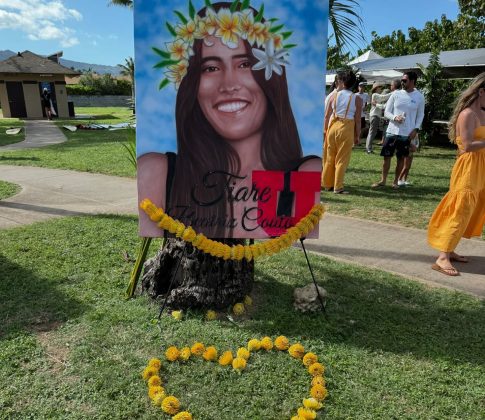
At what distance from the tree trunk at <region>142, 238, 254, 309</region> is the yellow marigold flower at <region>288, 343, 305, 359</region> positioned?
2.36 ft

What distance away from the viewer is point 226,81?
2.82 m

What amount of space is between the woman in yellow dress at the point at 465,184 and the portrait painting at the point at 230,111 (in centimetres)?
185

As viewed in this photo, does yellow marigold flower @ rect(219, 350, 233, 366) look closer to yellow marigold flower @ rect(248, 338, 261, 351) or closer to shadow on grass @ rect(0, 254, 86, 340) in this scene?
yellow marigold flower @ rect(248, 338, 261, 351)

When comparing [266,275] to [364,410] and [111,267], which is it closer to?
[111,267]

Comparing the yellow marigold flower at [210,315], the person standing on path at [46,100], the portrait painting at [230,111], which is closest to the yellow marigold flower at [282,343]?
the yellow marigold flower at [210,315]

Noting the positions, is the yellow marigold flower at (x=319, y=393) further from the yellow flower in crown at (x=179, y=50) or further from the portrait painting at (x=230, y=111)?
the yellow flower in crown at (x=179, y=50)

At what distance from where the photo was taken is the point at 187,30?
2.68m

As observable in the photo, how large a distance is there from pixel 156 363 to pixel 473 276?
3.13 m

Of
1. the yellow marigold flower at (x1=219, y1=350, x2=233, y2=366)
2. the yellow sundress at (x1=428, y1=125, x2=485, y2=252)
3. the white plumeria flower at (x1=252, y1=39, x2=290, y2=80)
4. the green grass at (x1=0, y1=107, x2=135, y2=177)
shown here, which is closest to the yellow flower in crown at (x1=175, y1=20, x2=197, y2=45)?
the white plumeria flower at (x1=252, y1=39, x2=290, y2=80)

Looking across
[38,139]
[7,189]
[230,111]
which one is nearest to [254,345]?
[230,111]

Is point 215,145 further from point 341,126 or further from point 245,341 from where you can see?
point 341,126

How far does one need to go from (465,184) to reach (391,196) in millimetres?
3021

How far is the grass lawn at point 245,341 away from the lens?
7.61ft

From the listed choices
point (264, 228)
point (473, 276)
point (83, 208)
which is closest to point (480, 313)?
point (473, 276)
